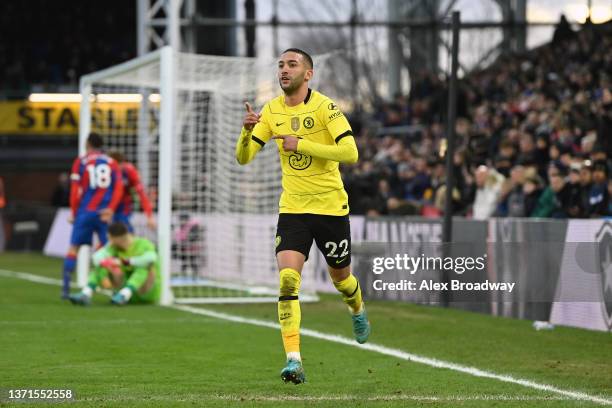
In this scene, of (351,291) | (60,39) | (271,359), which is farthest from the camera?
(60,39)

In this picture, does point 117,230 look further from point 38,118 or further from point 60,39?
point 60,39

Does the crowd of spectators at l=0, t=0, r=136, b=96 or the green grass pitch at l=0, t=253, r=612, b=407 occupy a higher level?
the crowd of spectators at l=0, t=0, r=136, b=96

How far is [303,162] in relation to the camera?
841 centimetres

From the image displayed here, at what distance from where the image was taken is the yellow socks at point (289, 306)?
7.96 metres

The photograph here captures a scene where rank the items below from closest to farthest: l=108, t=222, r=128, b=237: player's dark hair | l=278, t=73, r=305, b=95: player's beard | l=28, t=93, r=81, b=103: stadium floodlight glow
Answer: l=278, t=73, r=305, b=95: player's beard, l=108, t=222, r=128, b=237: player's dark hair, l=28, t=93, r=81, b=103: stadium floodlight glow

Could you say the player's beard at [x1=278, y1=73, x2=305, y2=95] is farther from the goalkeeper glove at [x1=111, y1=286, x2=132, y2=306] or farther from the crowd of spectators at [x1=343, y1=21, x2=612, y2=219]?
the goalkeeper glove at [x1=111, y1=286, x2=132, y2=306]

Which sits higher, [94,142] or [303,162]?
[94,142]

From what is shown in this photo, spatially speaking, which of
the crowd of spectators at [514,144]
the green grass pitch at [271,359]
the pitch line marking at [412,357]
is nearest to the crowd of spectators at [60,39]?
the crowd of spectators at [514,144]

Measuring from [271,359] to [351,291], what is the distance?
3.65 ft

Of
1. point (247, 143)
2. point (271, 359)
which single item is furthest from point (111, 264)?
point (247, 143)

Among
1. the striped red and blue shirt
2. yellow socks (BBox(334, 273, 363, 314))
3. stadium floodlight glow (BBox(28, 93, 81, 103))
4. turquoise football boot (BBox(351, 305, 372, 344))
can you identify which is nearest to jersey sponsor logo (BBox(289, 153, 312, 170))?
yellow socks (BBox(334, 273, 363, 314))

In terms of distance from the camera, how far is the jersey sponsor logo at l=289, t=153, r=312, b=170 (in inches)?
331

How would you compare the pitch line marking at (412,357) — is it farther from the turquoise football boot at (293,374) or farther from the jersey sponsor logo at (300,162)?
the jersey sponsor logo at (300,162)

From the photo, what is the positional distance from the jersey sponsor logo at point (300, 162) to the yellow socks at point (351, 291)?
0.97 metres
